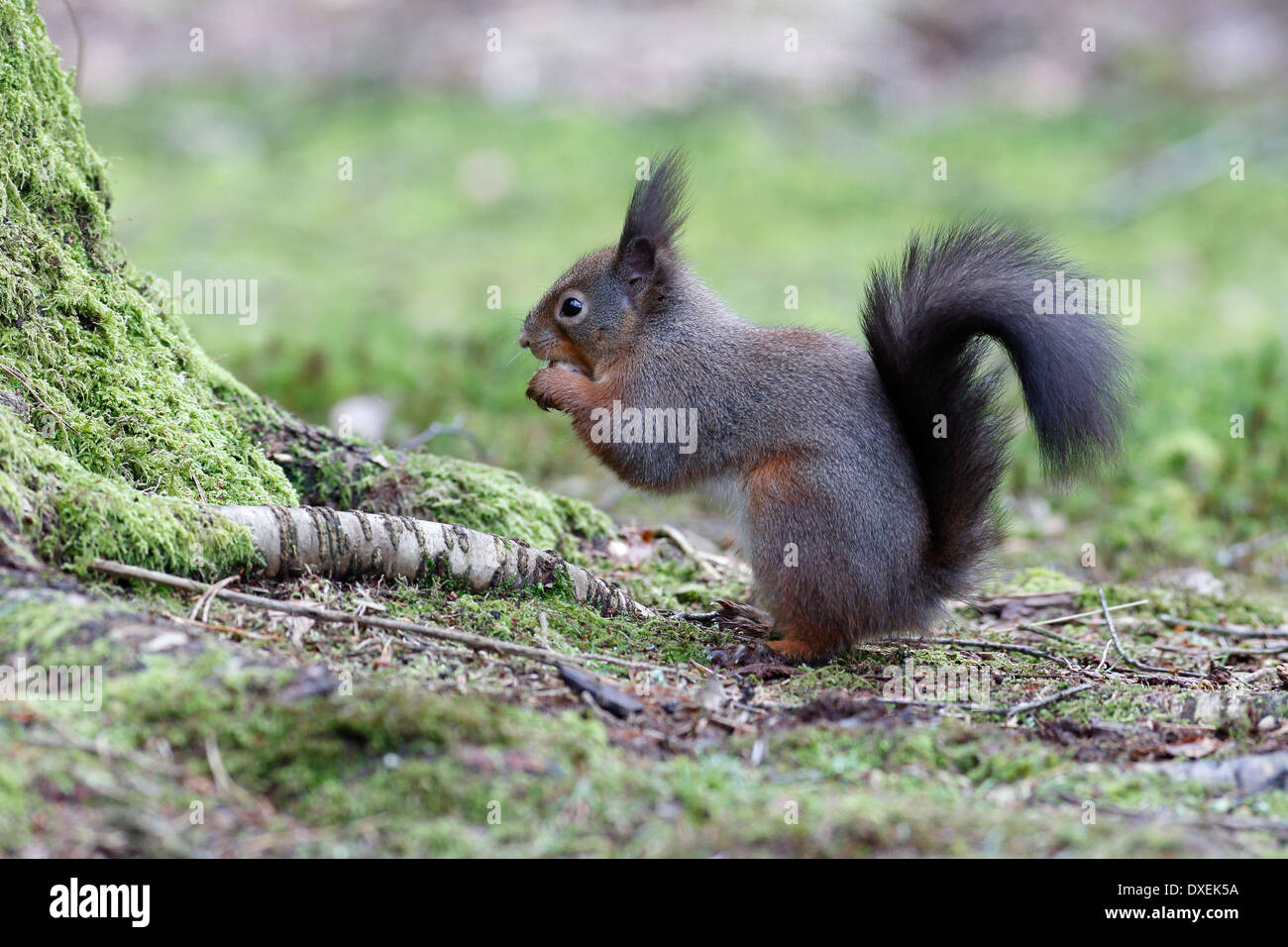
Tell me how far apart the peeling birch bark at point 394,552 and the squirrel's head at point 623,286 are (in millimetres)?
972

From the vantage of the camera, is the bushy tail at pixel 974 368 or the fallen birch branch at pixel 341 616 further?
the bushy tail at pixel 974 368

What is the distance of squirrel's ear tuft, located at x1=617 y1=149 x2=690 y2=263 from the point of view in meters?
4.23

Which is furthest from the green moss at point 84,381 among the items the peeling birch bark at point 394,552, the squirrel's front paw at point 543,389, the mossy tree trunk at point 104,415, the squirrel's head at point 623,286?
the squirrel's head at point 623,286

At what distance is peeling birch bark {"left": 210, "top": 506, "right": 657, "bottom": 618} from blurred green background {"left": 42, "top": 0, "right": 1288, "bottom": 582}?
6.80ft

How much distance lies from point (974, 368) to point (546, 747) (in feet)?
6.18

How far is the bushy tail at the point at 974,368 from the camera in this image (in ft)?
11.1

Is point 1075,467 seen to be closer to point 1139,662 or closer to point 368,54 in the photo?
point 1139,662

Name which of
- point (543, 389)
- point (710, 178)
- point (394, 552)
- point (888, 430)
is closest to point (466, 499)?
point (543, 389)

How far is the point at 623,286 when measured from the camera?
432 cm

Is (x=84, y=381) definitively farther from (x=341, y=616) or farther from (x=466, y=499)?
(x=466, y=499)

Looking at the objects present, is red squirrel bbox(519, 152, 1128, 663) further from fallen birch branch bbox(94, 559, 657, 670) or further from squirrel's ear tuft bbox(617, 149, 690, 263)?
fallen birch branch bbox(94, 559, 657, 670)

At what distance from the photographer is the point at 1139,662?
3854 mm

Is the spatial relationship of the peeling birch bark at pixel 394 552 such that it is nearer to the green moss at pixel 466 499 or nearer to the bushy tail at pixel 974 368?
the green moss at pixel 466 499
